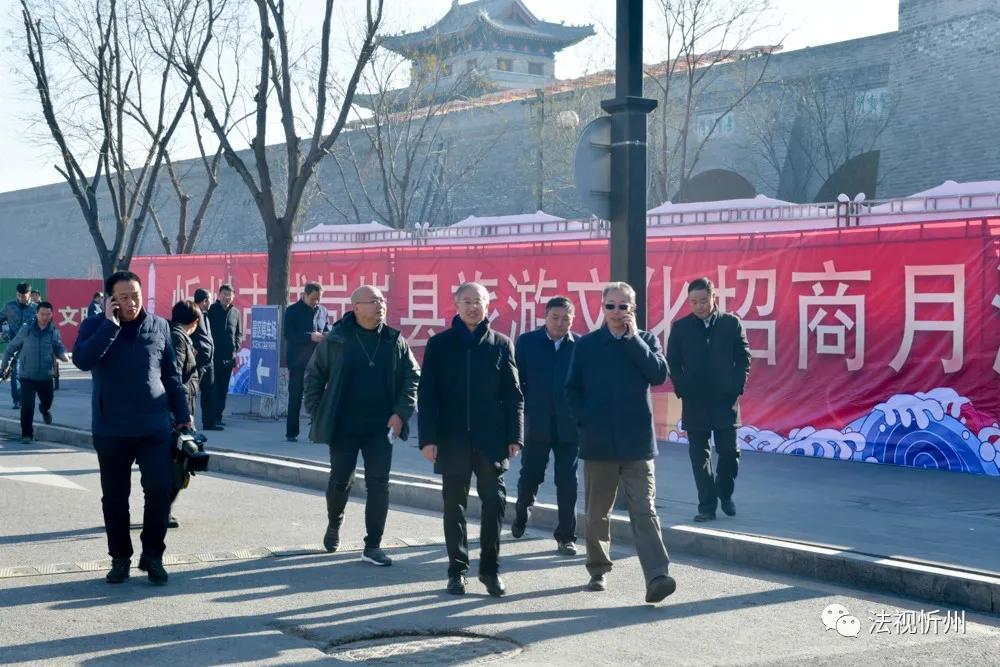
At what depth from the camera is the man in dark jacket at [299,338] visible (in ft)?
43.5

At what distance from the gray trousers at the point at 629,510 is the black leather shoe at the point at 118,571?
2428 millimetres

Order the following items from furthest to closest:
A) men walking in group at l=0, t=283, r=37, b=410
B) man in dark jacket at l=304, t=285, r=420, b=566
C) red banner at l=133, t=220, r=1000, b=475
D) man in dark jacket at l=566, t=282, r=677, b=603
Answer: men walking in group at l=0, t=283, r=37, b=410, red banner at l=133, t=220, r=1000, b=475, man in dark jacket at l=304, t=285, r=420, b=566, man in dark jacket at l=566, t=282, r=677, b=603

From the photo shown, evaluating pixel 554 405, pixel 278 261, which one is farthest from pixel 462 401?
pixel 278 261

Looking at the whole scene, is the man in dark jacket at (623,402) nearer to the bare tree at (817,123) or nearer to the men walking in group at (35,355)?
the men walking in group at (35,355)

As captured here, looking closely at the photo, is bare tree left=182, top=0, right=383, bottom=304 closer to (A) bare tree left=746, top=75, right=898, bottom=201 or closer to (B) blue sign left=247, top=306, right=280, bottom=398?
(B) blue sign left=247, top=306, right=280, bottom=398

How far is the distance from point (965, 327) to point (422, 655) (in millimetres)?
7053

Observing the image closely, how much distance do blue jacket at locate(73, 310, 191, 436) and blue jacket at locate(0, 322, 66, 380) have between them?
7.21m

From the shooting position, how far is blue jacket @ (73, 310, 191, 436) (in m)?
6.74

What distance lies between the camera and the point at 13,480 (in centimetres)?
1083

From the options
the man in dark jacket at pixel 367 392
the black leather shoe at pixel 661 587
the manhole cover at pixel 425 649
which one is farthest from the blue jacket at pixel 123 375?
the black leather shoe at pixel 661 587

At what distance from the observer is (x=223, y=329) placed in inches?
591

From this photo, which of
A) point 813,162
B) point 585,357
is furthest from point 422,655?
point 813,162

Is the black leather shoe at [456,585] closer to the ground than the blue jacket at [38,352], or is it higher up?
closer to the ground

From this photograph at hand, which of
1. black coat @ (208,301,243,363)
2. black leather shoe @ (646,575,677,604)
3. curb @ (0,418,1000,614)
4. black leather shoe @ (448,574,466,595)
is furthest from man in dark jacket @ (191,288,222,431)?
black leather shoe @ (646,575,677,604)
